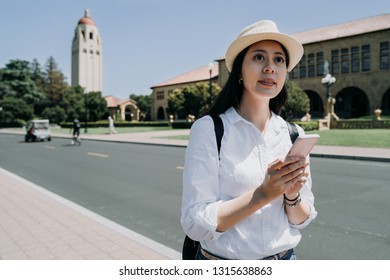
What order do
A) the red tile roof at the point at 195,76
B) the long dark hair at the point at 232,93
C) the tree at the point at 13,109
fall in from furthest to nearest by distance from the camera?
the tree at the point at 13,109, the red tile roof at the point at 195,76, the long dark hair at the point at 232,93

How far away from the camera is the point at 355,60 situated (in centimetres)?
4041

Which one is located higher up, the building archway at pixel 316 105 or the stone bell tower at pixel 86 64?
the stone bell tower at pixel 86 64

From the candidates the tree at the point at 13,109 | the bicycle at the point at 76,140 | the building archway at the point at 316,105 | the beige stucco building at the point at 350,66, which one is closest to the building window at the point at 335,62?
the beige stucco building at the point at 350,66

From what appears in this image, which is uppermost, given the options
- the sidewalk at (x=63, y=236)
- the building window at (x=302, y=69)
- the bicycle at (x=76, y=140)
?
the building window at (x=302, y=69)

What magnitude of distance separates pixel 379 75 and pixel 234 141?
42.3 meters

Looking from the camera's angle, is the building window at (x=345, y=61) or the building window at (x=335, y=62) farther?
the building window at (x=335, y=62)

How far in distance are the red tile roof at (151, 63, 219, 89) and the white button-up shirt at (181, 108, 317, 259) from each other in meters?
56.0

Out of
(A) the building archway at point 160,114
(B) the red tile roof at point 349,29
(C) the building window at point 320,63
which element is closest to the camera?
(B) the red tile roof at point 349,29

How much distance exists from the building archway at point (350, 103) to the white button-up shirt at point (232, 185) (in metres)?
45.0

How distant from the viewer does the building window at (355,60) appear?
3991 cm

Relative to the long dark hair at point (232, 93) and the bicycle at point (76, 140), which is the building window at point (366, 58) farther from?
the long dark hair at point (232, 93)

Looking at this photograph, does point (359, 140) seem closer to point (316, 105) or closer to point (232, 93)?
point (232, 93)

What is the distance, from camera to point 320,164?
1088 cm
